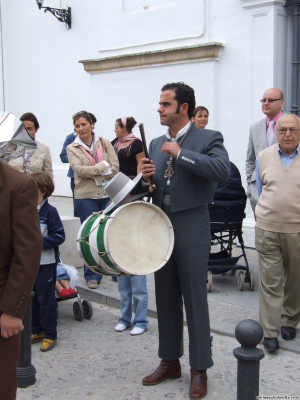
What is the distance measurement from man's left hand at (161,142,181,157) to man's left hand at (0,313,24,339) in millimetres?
1507

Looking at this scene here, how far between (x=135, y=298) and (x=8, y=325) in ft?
8.55

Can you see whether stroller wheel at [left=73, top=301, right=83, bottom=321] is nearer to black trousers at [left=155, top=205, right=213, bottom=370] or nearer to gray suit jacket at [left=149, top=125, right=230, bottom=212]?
black trousers at [left=155, top=205, right=213, bottom=370]

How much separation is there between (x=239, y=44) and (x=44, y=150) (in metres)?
3.06

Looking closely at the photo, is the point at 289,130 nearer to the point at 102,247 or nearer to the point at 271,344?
the point at 271,344

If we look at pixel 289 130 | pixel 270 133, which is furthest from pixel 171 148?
pixel 270 133

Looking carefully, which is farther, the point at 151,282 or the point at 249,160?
the point at 151,282

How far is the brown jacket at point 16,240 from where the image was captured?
279 cm

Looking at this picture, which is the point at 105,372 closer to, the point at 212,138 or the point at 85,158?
the point at 212,138

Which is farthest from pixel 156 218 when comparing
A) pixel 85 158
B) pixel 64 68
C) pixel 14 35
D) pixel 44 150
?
pixel 14 35

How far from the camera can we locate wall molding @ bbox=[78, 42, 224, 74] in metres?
8.39

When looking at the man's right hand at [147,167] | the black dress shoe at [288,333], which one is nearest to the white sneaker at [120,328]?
the black dress shoe at [288,333]

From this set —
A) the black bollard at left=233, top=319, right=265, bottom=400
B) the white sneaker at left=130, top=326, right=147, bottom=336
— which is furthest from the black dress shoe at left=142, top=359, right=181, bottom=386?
the black bollard at left=233, top=319, right=265, bottom=400

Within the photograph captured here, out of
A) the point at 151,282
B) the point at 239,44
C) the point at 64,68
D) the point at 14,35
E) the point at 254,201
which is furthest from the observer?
the point at 14,35

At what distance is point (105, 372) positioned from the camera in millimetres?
4531
